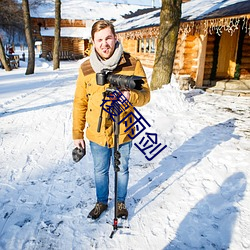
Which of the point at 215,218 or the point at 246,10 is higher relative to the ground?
the point at 246,10

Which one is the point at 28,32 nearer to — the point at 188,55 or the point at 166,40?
the point at 188,55

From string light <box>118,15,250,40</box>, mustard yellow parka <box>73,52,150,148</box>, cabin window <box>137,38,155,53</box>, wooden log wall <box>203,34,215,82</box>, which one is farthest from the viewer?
cabin window <box>137,38,155,53</box>

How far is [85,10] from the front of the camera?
108ft

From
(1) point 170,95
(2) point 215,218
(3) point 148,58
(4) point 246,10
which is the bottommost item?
(2) point 215,218

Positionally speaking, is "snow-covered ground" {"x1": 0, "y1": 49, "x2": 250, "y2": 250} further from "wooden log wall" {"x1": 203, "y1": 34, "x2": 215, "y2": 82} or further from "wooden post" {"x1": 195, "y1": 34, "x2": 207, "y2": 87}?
"wooden log wall" {"x1": 203, "y1": 34, "x2": 215, "y2": 82}

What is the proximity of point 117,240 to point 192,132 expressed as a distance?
3336mm

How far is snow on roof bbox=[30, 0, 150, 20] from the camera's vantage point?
103ft

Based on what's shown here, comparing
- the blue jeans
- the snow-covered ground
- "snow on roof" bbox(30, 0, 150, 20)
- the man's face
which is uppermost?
"snow on roof" bbox(30, 0, 150, 20)

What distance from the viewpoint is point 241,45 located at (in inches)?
419

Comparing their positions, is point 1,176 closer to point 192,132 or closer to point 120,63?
point 120,63

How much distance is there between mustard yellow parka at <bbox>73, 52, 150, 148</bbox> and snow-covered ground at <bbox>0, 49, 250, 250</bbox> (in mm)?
952

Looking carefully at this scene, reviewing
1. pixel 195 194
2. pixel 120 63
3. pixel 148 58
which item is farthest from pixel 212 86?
pixel 120 63

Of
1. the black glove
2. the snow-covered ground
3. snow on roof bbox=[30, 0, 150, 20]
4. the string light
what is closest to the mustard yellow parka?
the black glove

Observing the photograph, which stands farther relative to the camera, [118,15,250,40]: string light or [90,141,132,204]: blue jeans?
[118,15,250,40]: string light
